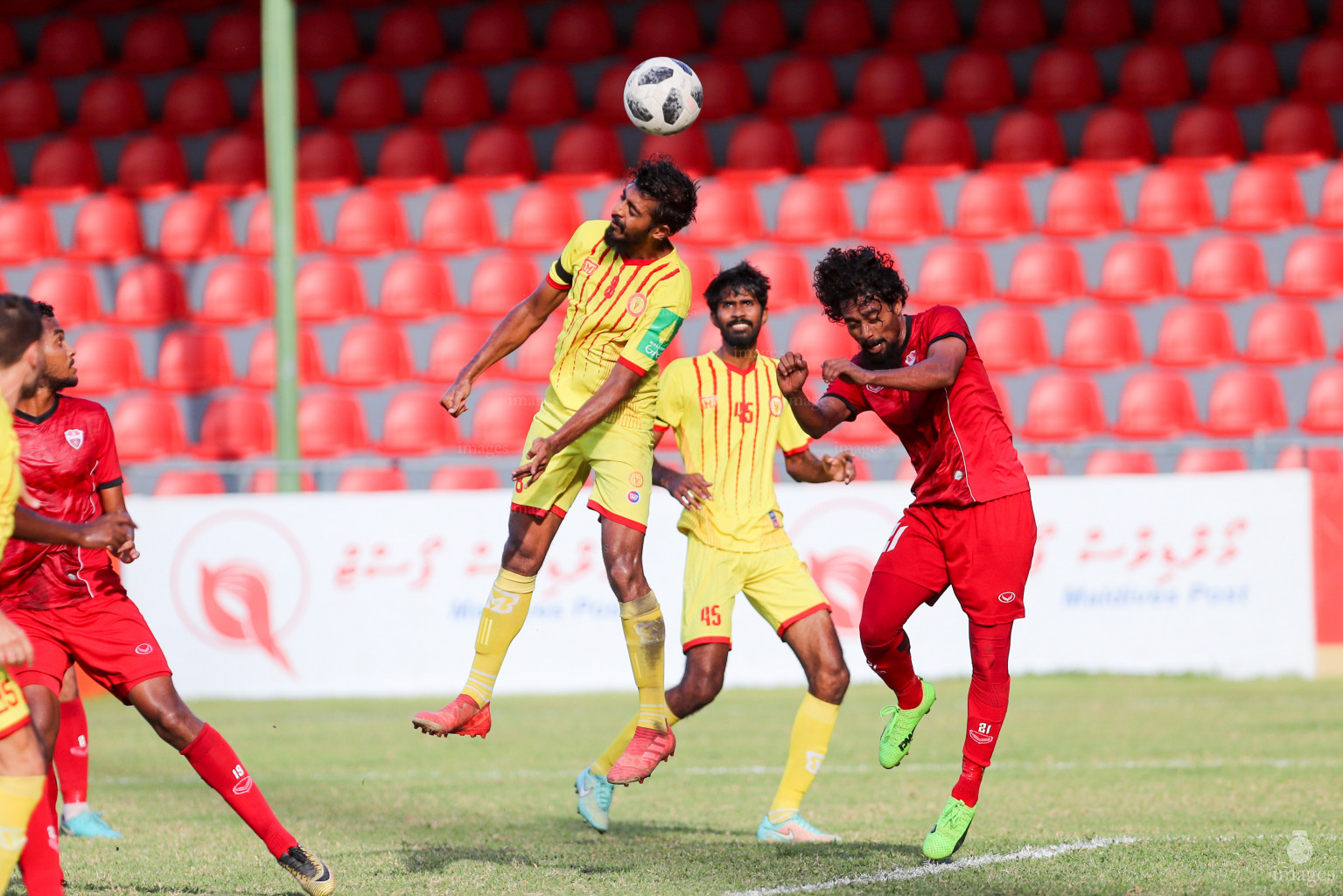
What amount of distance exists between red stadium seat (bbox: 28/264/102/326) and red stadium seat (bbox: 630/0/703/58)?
6.57m

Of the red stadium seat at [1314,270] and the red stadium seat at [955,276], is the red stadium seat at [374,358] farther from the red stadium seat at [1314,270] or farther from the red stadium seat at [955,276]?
the red stadium seat at [1314,270]

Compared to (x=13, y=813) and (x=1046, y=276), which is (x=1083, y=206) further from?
(x=13, y=813)

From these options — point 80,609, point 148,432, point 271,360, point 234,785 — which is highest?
point 271,360

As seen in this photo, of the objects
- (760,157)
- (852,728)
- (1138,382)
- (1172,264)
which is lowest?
(852,728)

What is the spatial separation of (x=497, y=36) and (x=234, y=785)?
45.7 ft

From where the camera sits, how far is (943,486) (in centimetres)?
622

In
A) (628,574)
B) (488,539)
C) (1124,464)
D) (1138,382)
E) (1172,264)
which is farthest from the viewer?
(1172,264)

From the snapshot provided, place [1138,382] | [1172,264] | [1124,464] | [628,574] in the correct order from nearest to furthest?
1. [628,574]
2. [1124,464]
3. [1138,382]
4. [1172,264]

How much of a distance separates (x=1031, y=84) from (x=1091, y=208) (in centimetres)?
182

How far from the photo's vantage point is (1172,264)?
52.5 ft

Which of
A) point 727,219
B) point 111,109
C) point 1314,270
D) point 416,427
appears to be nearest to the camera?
point 416,427

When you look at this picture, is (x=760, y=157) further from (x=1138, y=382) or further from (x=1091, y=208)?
(x=1138, y=382)

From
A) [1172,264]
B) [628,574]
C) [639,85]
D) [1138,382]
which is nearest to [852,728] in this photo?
[628,574]

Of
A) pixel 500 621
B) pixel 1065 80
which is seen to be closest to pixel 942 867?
pixel 500 621
